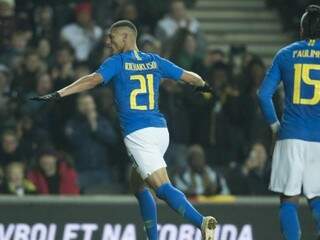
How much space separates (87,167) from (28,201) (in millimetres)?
2575

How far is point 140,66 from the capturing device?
11.2 meters

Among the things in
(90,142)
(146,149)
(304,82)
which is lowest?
(90,142)

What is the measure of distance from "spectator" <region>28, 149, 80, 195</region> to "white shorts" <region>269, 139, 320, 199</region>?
394cm

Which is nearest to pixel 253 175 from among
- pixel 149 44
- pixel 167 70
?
pixel 149 44

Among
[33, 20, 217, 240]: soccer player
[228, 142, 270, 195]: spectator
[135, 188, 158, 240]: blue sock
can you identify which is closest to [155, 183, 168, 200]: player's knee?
[33, 20, 217, 240]: soccer player

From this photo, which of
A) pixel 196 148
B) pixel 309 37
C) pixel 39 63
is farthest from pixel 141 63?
pixel 39 63

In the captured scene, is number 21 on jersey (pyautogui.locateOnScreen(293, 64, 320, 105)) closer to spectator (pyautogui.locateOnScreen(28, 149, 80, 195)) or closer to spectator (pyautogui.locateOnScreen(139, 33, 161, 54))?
spectator (pyautogui.locateOnScreen(28, 149, 80, 195))

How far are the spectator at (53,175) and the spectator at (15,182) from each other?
231mm

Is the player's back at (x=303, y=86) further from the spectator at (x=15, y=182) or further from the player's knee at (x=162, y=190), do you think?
the spectator at (x=15, y=182)

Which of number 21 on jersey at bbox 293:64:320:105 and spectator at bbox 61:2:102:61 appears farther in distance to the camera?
spectator at bbox 61:2:102:61

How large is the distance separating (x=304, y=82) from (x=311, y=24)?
478 millimetres

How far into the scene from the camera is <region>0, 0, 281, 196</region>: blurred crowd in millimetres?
14656

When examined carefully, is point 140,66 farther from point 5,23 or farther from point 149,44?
point 5,23

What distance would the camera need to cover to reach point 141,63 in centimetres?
1119
